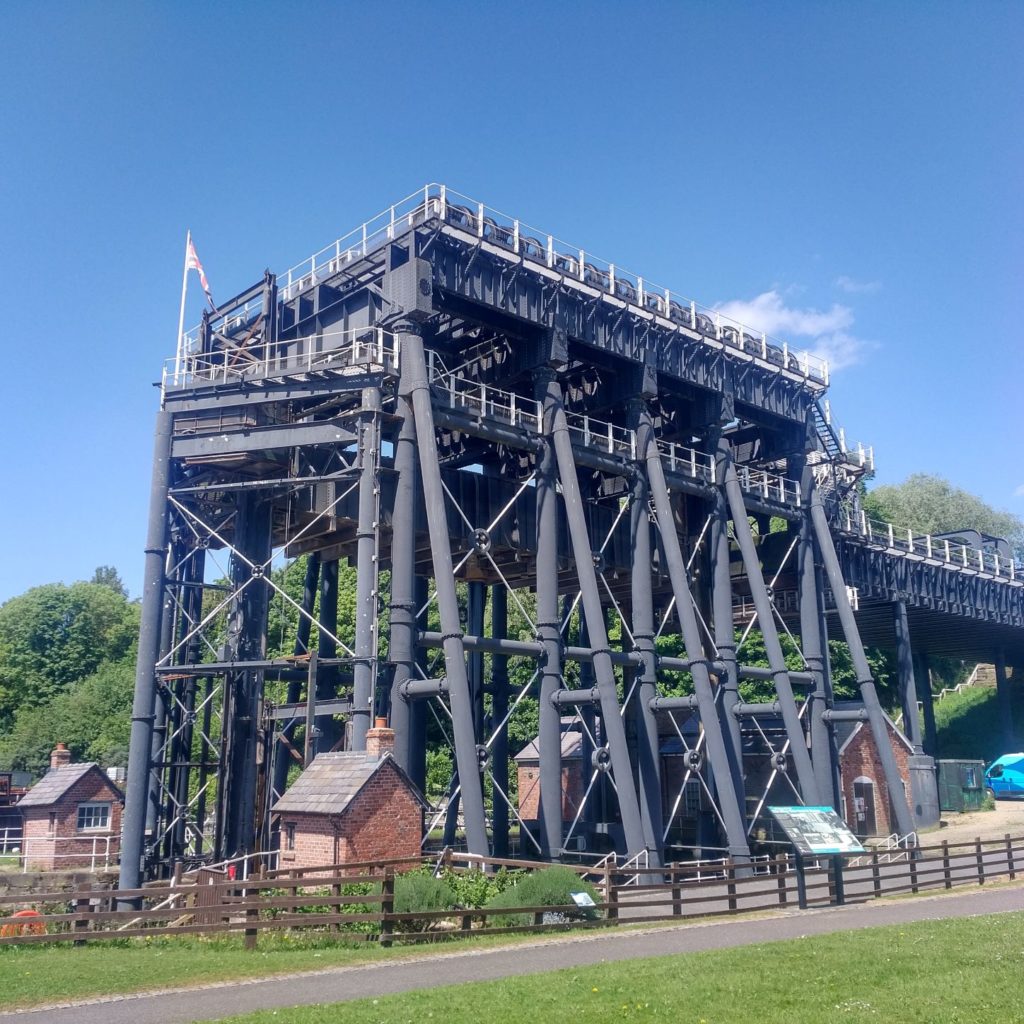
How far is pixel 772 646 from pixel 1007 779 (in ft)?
93.4

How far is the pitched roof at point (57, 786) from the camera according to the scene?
38.5 m

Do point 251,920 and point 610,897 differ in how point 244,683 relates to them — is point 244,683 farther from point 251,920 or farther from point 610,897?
point 251,920

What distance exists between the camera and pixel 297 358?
29.5 meters

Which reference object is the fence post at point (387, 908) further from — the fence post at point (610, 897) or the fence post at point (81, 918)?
the fence post at point (610, 897)

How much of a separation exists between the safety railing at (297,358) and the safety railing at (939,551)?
2304 cm

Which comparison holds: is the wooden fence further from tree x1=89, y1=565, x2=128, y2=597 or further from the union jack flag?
tree x1=89, y1=565, x2=128, y2=597

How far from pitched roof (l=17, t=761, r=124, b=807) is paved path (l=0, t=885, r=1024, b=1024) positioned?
28.1m

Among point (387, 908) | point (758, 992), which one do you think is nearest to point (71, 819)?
point (387, 908)

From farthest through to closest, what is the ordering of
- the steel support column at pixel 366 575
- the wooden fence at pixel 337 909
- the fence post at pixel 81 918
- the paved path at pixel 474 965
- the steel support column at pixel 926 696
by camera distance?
the steel support column at pixel 926 696, the steel support column at pixel 366 575, the wooden fence at pixel 337 909, the fence post at pixel 81 918, the paved path at pixel 474 965

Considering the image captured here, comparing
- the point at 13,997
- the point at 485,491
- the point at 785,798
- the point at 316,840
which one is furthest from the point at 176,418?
the point at 785,798

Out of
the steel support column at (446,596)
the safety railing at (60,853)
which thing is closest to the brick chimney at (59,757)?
the safety railing at (60,853)

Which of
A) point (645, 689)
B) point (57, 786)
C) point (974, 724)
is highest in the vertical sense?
point (974, 724)

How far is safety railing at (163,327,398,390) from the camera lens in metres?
27.1

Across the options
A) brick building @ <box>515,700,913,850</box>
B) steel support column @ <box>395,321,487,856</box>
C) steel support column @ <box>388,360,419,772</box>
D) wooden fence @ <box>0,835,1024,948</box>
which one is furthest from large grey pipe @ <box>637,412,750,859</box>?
brick building @ <box>515,700,913,850</box>
